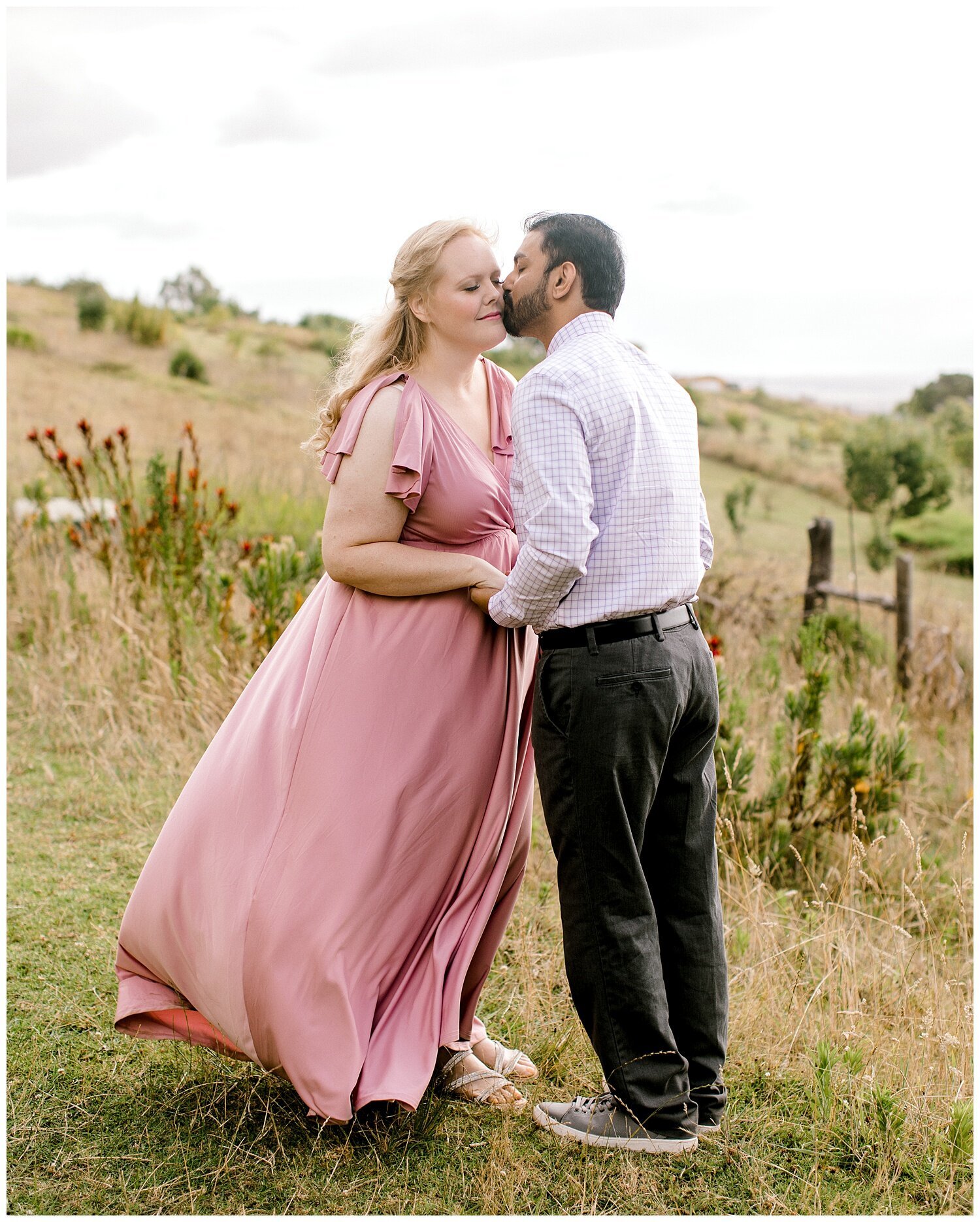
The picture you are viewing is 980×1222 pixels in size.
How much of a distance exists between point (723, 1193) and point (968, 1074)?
910 millimetres

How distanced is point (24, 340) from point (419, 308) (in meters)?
20.2

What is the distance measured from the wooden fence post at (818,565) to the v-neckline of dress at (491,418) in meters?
5.52

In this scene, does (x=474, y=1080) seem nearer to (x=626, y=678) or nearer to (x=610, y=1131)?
(x=610, y=1131)

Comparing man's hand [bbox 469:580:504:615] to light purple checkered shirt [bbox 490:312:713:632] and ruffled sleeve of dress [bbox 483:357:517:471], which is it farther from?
ruffled sleeve of dress [bbox 483:357:517:471]

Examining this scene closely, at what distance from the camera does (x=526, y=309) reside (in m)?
2.59

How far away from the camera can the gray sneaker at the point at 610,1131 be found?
261 centimetres

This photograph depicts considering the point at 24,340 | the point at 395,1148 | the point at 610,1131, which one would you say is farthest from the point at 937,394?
the point at 395,1148

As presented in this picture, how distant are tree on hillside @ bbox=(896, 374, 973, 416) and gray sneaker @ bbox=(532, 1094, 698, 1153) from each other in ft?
55.5

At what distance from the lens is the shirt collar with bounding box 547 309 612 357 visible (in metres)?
2.51

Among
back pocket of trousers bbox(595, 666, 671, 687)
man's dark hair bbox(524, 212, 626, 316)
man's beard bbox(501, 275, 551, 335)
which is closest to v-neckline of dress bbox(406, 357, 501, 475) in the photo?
man's beard bbox(501, 275, 551, 335)

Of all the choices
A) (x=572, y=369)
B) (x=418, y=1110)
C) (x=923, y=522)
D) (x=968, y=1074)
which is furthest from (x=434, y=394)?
(x=923, y=522)

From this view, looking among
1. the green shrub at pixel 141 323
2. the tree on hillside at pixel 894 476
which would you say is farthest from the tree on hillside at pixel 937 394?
the green shrub at pixel 141 323

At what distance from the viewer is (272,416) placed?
54.5 feet

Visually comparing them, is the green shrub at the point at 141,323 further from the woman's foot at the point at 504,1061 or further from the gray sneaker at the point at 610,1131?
the gray sneaker at the point at 610,1131
